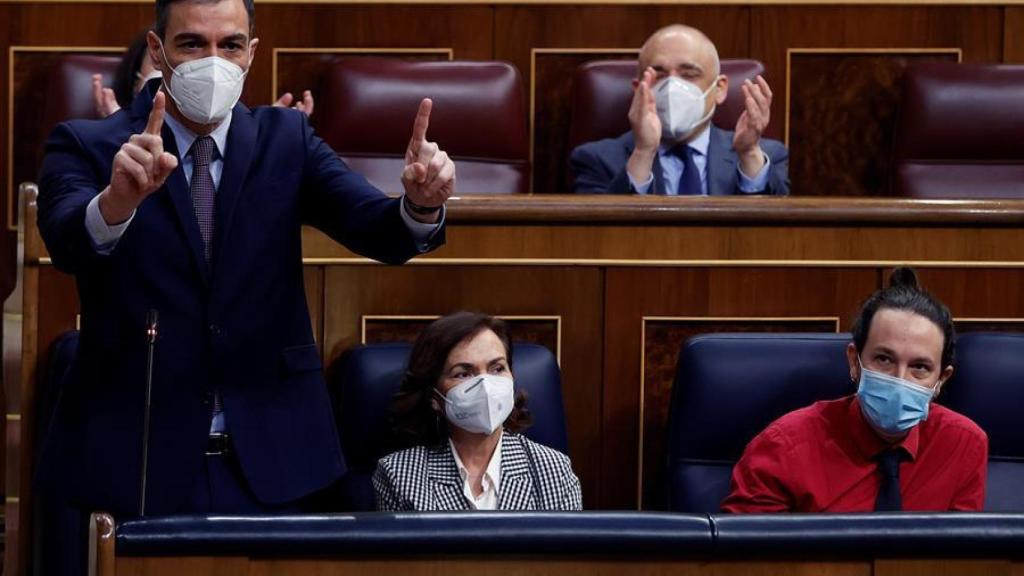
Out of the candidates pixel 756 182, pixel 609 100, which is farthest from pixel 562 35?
pixel 756 182

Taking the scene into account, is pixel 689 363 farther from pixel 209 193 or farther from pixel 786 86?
pixel 786 86

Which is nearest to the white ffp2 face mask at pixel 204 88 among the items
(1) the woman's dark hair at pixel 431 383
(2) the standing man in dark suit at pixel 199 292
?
(2) the standing man in dark suit at pixel 199 292

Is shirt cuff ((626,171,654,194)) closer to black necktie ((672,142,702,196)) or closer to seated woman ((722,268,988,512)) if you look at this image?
black necktie ((672,142,702,196))

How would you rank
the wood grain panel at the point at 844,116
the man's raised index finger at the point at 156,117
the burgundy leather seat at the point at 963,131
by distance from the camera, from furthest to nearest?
1. the wood grain panel at the point at 844,116
2. the burgundy leather seat at the point at 963,131
3. the man's raised index finger at the point at 156,117

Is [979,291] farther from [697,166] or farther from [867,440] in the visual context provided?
[697,166]

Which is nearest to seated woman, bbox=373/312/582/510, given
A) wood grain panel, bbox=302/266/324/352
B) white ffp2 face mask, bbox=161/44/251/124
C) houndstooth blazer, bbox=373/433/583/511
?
houndstooth blazer, bbox=373/433/583/511

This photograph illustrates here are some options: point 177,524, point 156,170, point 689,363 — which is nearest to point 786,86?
point 689,363

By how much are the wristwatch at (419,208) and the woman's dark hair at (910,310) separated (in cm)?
41

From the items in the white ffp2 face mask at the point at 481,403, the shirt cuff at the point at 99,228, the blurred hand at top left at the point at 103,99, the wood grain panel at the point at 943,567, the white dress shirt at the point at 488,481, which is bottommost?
the white dress shirt at the point at 488,481

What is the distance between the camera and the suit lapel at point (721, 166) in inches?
64.0

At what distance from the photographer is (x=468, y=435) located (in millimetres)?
1177

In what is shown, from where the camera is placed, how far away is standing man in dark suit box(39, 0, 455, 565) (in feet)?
2.99

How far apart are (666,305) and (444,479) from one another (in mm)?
250

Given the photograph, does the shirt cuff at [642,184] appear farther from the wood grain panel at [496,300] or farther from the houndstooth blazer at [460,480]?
the houndstooth blazer at [460,480]
